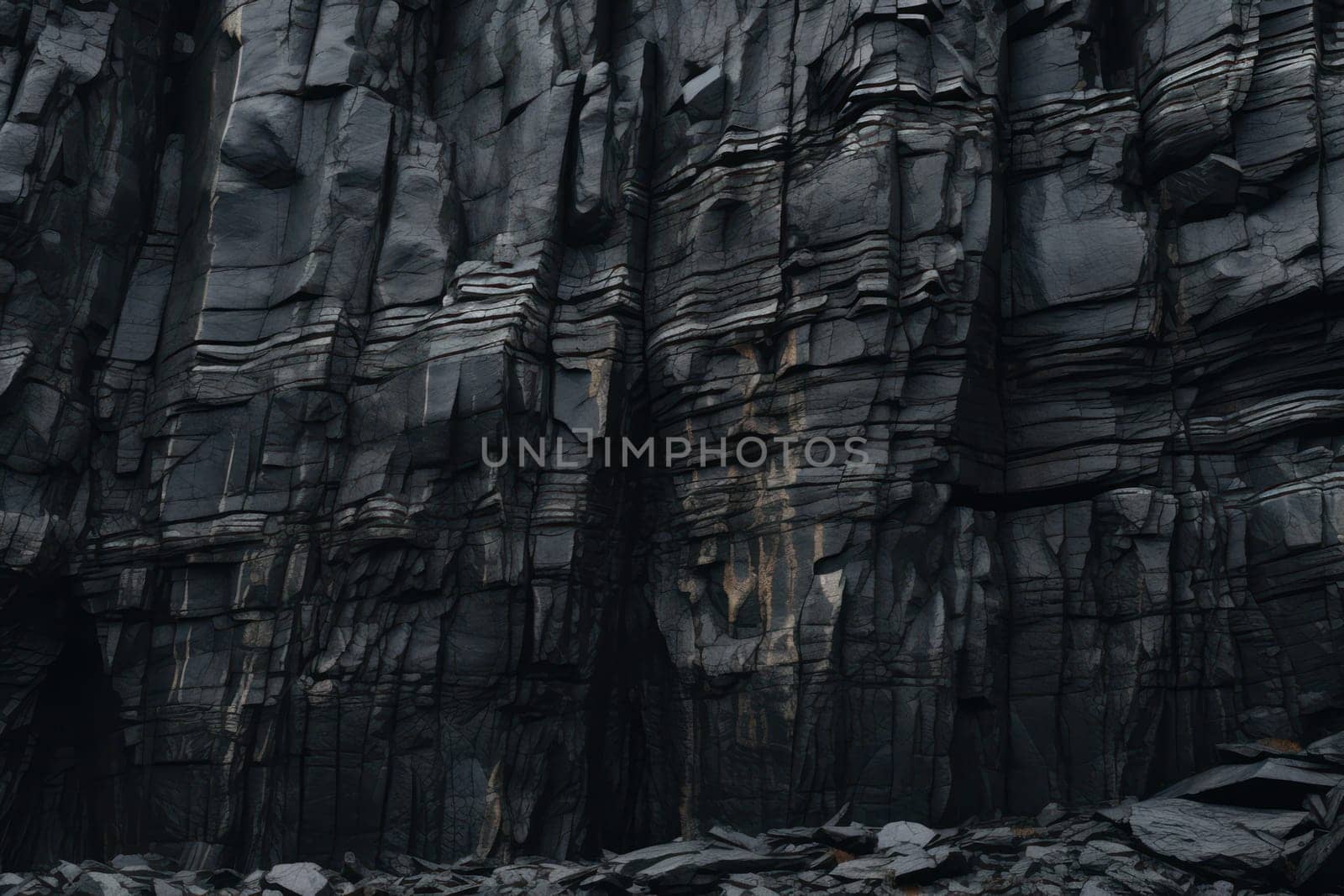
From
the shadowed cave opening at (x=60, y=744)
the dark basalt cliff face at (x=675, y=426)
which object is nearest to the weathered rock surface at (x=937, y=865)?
the dark basalt cliff face at (x=675, y=426)

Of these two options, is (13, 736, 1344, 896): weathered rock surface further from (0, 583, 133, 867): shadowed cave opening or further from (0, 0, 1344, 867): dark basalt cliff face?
(0, 583, 133, 867): shadowed cave opening

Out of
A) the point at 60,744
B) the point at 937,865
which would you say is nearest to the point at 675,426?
the point at 937,865

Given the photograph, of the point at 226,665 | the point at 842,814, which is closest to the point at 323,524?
the point at 226,665

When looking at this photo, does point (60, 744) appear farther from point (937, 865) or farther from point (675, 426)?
point (937, 865)

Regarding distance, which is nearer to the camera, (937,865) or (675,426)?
(937,865)

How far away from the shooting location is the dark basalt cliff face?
18.6m

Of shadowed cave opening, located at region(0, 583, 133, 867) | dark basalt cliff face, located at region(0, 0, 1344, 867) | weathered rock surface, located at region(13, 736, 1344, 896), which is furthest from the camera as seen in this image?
shadowed cave opening, located at region(0, 583, 133, 867)

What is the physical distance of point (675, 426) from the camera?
20719 millimetres

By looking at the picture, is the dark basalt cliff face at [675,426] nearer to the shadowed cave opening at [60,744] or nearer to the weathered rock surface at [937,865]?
the shadowed cave opening at [60,744]

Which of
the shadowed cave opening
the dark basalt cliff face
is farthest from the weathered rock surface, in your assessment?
the shadowed cave opening

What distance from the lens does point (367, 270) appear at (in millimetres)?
21656

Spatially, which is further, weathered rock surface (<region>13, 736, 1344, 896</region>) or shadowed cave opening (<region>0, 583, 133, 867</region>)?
shadowed cave opening (<region>0, 583, 133, 867</region>)

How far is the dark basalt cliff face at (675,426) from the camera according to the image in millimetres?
18562

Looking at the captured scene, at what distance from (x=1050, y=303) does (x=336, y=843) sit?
13.6 metres
